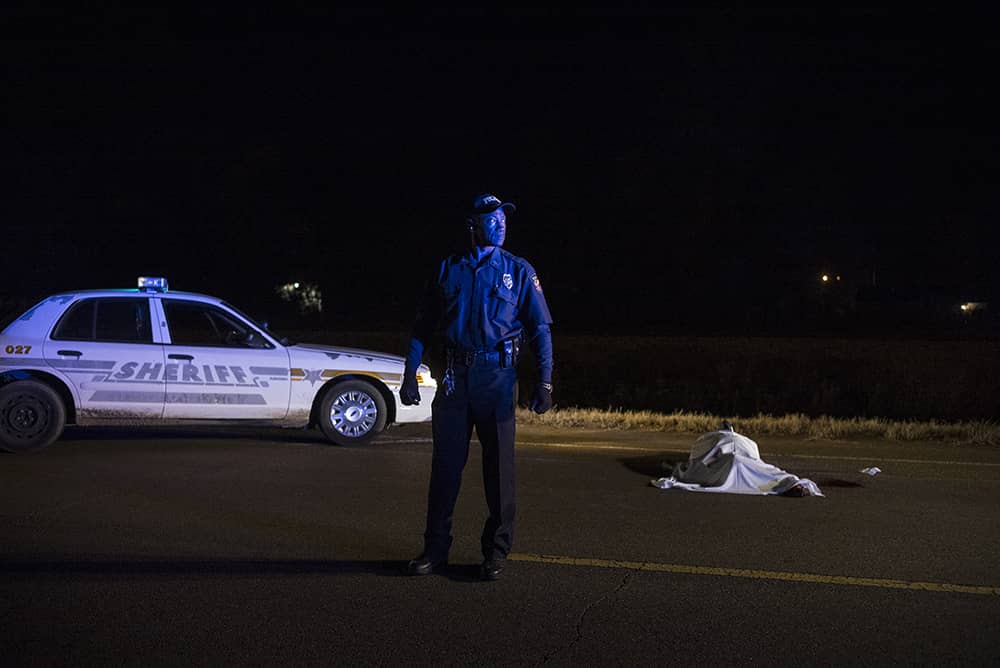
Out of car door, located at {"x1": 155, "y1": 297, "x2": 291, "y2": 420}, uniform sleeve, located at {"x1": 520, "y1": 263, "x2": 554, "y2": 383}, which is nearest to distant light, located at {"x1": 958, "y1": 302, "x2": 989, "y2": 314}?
car door, located at {"x1": 155, "y1": 297, "x2": 291, "y2": 420}

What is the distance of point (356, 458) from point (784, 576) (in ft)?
17.6

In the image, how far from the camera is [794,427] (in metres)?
13.2

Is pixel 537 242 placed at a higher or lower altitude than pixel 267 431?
higher

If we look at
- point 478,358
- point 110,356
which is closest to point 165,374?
point 110,356

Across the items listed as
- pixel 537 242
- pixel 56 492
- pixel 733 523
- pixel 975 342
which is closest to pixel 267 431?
pixel 56 492

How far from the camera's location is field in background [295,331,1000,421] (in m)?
20.0

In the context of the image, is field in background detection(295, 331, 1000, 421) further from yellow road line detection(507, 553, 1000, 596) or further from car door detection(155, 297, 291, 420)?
yellow road line detection(507, 553, 1000, 596)

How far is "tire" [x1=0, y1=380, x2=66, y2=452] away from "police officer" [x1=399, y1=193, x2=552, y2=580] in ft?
20.5

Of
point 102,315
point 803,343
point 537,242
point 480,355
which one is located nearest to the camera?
point 480,355

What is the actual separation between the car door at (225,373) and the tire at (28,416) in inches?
41.6

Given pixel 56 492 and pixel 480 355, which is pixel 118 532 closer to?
pixel 56 492

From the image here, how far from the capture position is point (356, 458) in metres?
10.5

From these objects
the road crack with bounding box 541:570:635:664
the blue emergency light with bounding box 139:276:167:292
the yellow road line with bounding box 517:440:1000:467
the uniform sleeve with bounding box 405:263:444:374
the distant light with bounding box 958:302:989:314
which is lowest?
the road crack with bounding box 541:570:635:664

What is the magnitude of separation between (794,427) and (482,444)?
328 inches
